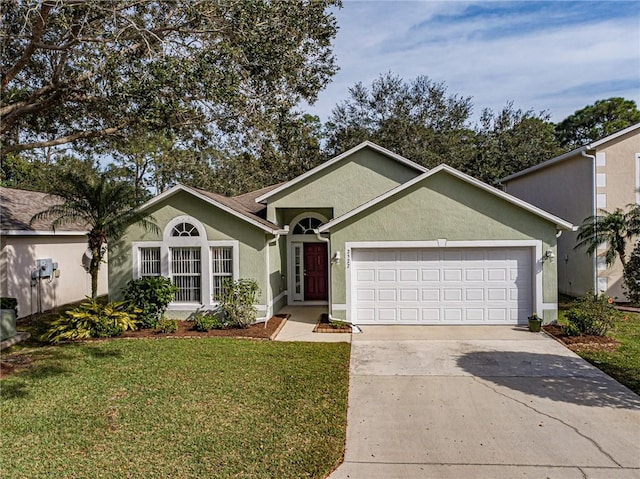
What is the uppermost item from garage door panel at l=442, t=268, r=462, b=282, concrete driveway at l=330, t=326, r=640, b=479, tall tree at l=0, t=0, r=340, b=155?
tall tree at l=0, t=0, r=340, b=155

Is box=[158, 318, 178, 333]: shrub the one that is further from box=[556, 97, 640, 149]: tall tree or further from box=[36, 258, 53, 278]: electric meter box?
box=[556, 97, 640, 149]: tall tree

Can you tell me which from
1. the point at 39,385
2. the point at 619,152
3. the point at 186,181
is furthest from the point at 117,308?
the point at 186,181

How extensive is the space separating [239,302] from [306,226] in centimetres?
506

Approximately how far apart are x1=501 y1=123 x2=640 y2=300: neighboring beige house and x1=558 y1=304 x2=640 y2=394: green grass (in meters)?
3.19

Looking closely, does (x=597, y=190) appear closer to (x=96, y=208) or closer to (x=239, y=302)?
(x=239, y=302)

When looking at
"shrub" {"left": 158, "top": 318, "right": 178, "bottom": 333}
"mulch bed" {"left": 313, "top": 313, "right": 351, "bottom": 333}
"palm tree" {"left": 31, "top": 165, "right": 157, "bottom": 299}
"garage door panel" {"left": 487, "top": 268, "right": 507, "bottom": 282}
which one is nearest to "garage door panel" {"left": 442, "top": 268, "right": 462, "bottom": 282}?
"garage door panel" {"left": 487, "top": 268, "right": 507, "bottom": 282}

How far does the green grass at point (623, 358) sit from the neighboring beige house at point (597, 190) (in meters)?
3.19

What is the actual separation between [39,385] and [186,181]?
28.4 metres

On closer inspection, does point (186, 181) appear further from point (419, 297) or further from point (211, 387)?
point (211, 387)

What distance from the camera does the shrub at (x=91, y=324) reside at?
11.0 m

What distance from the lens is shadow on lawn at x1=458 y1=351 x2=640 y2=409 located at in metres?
6.97

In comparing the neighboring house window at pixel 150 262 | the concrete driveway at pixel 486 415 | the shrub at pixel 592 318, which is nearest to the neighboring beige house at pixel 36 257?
the neighboring house window at pixel 150 262

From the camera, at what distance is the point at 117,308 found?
39.7ft

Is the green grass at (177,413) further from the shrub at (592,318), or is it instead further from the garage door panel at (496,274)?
the shrub at (592,318)
